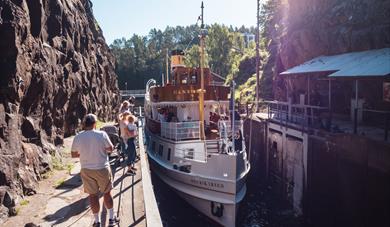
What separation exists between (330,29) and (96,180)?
22157 mm

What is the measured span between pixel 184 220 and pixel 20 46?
9.53 metres

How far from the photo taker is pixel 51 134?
13.2 meters

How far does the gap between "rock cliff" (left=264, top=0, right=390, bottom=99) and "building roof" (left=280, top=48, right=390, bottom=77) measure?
836mm

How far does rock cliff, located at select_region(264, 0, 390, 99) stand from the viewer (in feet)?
64.7

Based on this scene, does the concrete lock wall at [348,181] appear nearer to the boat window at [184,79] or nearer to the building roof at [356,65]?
the building roof at [356,65]

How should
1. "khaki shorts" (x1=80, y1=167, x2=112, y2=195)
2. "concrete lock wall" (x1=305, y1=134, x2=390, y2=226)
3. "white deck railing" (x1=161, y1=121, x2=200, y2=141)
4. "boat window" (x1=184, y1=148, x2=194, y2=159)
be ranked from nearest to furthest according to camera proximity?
"khaki shorts" (x1=80, y1=167, x2=112, y2=195) → "concrete lock wall" (x1=305, y1=134, x2=390, y2=226) → "boat window" (x1=184, y1=148, x2=194, y2=159) → "white deck railing" (x1=161, y1=121, x2=200, y2=141)

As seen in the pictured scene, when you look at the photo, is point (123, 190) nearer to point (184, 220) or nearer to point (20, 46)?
point (20, 46)

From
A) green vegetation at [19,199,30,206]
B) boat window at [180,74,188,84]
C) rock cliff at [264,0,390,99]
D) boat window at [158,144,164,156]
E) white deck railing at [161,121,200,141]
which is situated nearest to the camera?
green vegetation at [19,199,30,206]

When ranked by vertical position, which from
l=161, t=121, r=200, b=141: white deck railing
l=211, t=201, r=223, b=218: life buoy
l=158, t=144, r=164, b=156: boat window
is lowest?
l=211, t=201, r=223, b=218: life buoy

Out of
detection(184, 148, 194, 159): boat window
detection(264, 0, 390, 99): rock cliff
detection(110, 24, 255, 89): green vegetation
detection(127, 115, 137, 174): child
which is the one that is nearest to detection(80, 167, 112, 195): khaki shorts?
detection(127, 115, 137, 174): child

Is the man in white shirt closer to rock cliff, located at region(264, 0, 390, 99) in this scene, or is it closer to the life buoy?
the life buoy

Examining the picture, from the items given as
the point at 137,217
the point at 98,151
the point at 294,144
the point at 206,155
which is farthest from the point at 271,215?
the point at 98,151

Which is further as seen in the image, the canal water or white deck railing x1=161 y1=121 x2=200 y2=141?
white deck railing x1=161 y1=121 x2=200 y2=141

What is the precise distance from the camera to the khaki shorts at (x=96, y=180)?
619 cm
